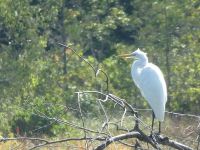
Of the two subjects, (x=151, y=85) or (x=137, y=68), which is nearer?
(x=151, y=85)

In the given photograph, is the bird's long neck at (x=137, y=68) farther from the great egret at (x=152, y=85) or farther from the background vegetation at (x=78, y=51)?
the background vegetation at (x=78, y=51)

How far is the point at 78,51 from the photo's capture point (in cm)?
1638

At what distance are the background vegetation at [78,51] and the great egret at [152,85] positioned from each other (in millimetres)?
5060

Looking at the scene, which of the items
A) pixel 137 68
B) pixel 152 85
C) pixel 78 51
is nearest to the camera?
pixel 152 85

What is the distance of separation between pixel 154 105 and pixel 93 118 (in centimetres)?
649

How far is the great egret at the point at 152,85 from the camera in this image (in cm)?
756

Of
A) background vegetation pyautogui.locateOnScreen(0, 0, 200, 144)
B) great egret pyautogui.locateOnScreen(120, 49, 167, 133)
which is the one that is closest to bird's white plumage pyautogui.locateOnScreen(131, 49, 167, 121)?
great egret pyautogui.locateOnScreen(120, 49, 167, 133)

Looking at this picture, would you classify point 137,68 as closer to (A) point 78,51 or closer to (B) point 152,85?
(B) point 152,85

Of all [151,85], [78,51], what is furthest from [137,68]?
[78,51]

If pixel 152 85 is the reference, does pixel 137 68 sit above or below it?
above

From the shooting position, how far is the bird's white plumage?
756 centimetres

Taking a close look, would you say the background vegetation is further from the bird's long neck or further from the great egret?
the great egret

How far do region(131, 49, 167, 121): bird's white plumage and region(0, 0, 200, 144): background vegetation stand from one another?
5.06 m

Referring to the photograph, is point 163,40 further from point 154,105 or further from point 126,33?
point 154,105
